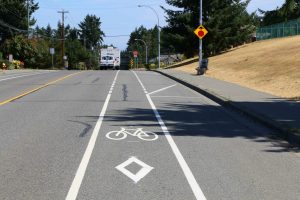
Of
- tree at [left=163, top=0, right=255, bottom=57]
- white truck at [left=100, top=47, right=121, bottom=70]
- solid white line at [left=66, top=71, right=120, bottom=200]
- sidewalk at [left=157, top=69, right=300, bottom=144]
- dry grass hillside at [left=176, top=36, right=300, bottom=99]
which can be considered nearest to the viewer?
solid white line at [left=66, top=71, right=120, bottom=200]

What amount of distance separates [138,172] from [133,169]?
0.23 metres

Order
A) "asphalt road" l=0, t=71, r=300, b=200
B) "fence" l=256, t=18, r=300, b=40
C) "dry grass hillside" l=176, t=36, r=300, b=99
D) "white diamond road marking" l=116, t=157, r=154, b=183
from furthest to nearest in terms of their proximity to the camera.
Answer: "fence" l=256, t=18, r=300, b=40 < "dry grass hillside" l=176, t=36, r=300, b=99 < "white diamond road marking" l=116, t=157, r=154, b=183 < "asphalt road" l=0, t=71, r=300, b=200

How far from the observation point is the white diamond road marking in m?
7.89

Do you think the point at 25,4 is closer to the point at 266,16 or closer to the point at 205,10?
the point at 266,16

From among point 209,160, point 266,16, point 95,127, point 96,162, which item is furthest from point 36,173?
point 266,16

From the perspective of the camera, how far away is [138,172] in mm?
8211

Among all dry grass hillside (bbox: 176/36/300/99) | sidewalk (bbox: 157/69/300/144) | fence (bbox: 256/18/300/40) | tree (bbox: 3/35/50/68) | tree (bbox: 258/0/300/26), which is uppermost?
tree (bbox: 258/0/300/26)

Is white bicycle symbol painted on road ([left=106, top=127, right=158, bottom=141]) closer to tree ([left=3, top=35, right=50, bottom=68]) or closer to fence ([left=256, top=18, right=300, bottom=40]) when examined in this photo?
fence ([left=256, top=18, right=300, bottom=40])

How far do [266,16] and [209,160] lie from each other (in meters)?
94.9

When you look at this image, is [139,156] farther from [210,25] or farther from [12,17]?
[12,17]

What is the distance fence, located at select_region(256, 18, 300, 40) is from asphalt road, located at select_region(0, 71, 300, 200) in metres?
48.7

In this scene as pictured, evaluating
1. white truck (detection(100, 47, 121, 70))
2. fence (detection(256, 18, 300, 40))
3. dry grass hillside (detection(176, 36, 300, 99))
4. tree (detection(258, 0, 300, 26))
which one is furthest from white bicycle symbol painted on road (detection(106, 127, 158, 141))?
tree (detection(258, 0, 300, 26))

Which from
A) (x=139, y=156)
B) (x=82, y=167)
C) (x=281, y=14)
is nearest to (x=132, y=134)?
(x=139, y=156)

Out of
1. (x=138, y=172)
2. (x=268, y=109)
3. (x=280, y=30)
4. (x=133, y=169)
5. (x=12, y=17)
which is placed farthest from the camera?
(x=12, y=17)
